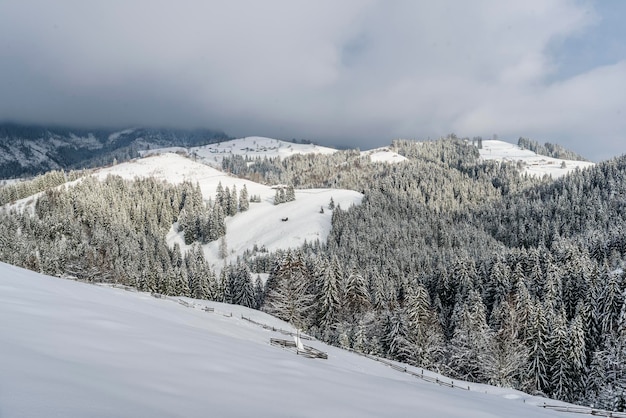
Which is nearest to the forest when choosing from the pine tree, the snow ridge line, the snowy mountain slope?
the pine tree

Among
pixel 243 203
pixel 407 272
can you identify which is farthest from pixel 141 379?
pixel 243 203

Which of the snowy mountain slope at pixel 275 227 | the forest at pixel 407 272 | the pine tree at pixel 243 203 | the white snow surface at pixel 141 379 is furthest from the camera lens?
the pine tree at pixel 243 203

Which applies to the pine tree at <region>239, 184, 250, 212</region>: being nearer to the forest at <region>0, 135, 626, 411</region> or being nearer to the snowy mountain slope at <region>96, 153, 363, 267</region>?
the forest at <region>0, 135, 626, 411</region>

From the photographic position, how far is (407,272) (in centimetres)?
13000

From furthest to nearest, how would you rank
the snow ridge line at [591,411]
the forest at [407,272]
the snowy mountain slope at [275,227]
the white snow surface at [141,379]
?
the snowy mountain slope at [275,227] < the forest at [407,272] < the snow ridge line at [591,411] < the white snow surface at [141,379]

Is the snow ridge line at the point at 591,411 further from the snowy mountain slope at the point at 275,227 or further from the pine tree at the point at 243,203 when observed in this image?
the pine tree at the point at 243,203

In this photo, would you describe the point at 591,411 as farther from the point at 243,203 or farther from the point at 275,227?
the point at 243,203

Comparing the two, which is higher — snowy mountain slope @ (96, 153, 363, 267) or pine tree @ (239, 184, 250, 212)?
pine tree @ (239, 184, 250, 212)

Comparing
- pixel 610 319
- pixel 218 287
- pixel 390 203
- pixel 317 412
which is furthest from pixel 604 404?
pixel 390 203

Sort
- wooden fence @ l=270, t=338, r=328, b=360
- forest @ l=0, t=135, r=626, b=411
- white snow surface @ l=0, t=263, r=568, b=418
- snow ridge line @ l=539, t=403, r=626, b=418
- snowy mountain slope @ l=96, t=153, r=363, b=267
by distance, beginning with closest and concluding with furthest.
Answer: white snow surface @ l=0, t=263, r=568, b=418, snow ridge line @ l=539, t=403, r=626, b=418, wooden fence @ l=270, t=338, r=328, b=360, forest @ l=0, t=135, r=626, b=411, snowy mountain slope @ l=96, t=153, r=363, b=267

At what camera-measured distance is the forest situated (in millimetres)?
52344

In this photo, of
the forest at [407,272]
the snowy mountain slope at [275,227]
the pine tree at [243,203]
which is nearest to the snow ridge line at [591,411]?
the forest at [407,272]

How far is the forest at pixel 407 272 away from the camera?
52344 millimetres

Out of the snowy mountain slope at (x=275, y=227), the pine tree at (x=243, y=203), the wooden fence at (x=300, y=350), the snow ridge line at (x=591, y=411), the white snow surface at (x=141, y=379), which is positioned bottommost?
the wooden fence at (x=300, y=350)
